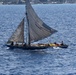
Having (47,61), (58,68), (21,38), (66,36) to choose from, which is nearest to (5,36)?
(66,36)

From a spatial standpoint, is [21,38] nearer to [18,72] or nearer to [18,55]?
[18,55]

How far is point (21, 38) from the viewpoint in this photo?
355 feet

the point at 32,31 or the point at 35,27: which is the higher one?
the point at 35,27

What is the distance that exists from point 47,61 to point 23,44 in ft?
50.0

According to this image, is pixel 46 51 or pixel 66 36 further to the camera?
pixel 66 36

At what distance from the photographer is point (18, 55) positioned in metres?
100

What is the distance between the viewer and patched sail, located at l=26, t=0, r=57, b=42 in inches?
4247

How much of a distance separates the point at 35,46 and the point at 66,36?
3055cm

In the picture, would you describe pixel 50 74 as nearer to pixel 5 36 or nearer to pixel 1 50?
pixel 1 50

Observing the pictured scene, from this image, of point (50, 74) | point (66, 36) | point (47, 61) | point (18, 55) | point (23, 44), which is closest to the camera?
point (50, 74)

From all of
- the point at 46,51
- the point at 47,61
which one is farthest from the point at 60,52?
the point at 47,61

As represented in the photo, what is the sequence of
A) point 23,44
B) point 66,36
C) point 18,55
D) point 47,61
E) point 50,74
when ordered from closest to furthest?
1. point 50,74
2. point 47,61
3. point 18,55
4. point 23,44
5. point 66,36

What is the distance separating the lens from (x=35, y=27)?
109 m

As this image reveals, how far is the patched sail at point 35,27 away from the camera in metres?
108
